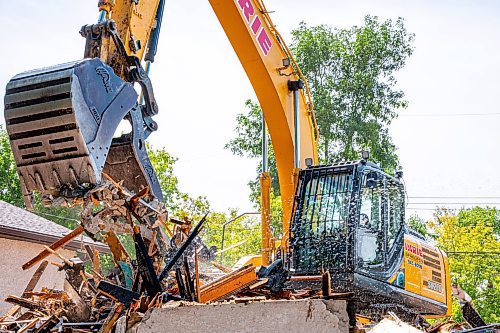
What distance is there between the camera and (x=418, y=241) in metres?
7.72

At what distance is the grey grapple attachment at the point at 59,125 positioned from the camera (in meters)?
4.26

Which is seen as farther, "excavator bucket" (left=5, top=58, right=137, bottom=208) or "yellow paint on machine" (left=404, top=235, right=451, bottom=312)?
"yellow paint on machine" (left=404, top=235, right=451, bottom=312)

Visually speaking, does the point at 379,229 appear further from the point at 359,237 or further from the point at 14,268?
the point at 14,268

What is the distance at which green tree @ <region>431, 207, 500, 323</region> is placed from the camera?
26.0 metres

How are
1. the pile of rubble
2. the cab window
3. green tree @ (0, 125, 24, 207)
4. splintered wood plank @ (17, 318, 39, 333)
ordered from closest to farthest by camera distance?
the pile of rubble → splintered wood plank @ (17, 318, 39, 333) → the cab window → green tree @ (0, 125, 24, 207)

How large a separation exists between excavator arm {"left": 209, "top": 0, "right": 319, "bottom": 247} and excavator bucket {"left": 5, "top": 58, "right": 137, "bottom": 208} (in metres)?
3.37

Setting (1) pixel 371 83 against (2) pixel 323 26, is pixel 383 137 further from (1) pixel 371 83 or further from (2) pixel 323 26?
(2) pixel 323 26

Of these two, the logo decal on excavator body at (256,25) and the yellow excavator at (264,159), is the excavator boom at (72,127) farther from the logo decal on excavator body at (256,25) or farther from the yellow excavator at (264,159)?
the logo decal on excavator body at (256,25)

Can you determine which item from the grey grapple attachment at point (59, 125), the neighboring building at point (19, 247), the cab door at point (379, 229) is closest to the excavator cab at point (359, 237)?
the cab door at point (379, 229)

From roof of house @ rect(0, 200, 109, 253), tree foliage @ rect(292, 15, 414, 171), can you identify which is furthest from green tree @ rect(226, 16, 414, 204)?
roof of house @ rect(0, 200, 109, 253)

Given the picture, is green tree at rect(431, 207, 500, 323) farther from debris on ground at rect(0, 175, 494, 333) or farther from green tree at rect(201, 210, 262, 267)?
debris on ground at rect(0, 175, 494, 333)

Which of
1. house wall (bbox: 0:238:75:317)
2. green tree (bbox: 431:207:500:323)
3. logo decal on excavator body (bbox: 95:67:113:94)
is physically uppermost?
logo decal on excavator body (bbox: 95:67:113:94)

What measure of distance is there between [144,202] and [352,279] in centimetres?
259

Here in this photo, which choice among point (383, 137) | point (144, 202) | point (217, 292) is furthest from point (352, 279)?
point (383, 137)
